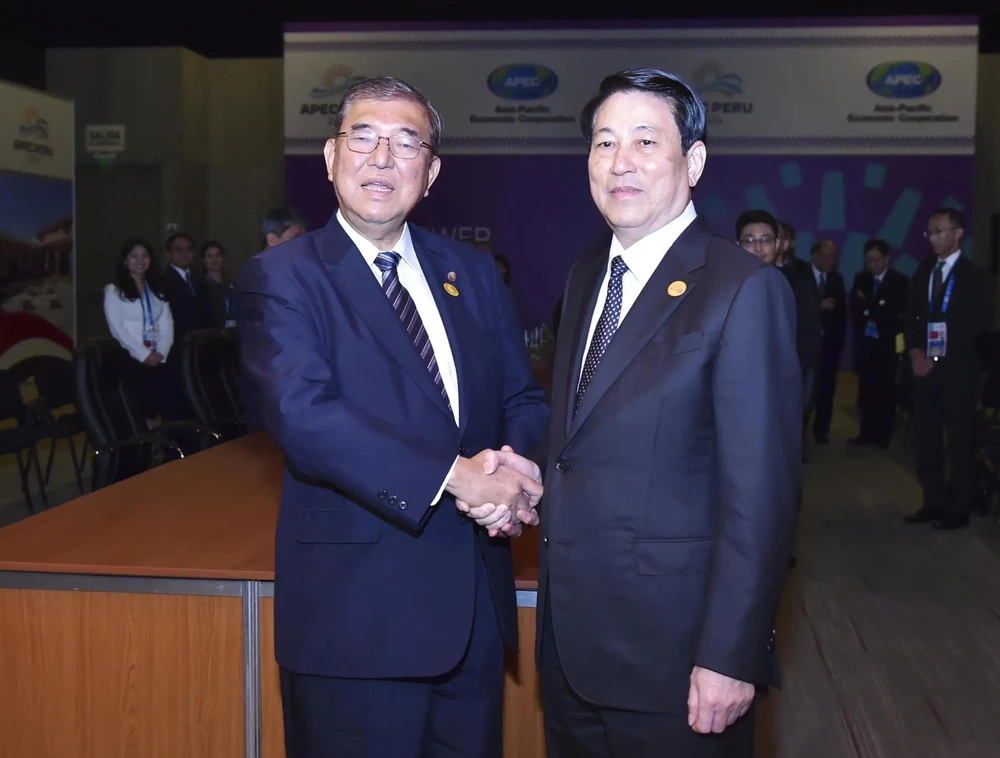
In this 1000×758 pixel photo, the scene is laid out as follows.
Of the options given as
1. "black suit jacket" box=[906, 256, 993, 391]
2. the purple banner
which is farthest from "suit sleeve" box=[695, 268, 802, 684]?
the purple banner

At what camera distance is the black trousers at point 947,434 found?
5.88 meters

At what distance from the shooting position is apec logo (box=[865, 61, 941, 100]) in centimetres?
1112

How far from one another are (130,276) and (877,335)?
5.77 m

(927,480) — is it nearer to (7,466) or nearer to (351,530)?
(351,530)

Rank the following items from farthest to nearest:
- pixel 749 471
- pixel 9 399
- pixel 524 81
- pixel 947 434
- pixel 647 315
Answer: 1. pixel 524 81
2. pixel 947 434
3. pixel 9 399
4. pixel 647 315
5. pixel 749 471

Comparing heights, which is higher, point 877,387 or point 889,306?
point 889,306

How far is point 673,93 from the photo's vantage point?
1.67 metres

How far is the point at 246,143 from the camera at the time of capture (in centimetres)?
1446

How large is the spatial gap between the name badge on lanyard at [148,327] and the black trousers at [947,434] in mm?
4568

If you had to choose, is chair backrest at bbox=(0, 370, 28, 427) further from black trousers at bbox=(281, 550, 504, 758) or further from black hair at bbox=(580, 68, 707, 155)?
black hair at bbox=(580, 68, 707, 155)

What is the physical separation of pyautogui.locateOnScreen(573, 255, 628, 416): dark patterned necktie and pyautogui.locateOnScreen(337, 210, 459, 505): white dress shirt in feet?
0.84

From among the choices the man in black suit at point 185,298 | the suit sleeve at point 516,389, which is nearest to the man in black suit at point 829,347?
the man in black suit at point 185,298

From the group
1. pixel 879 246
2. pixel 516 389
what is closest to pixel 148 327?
pixel 516 389

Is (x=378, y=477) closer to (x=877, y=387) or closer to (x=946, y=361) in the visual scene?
(x=946, y=361)
